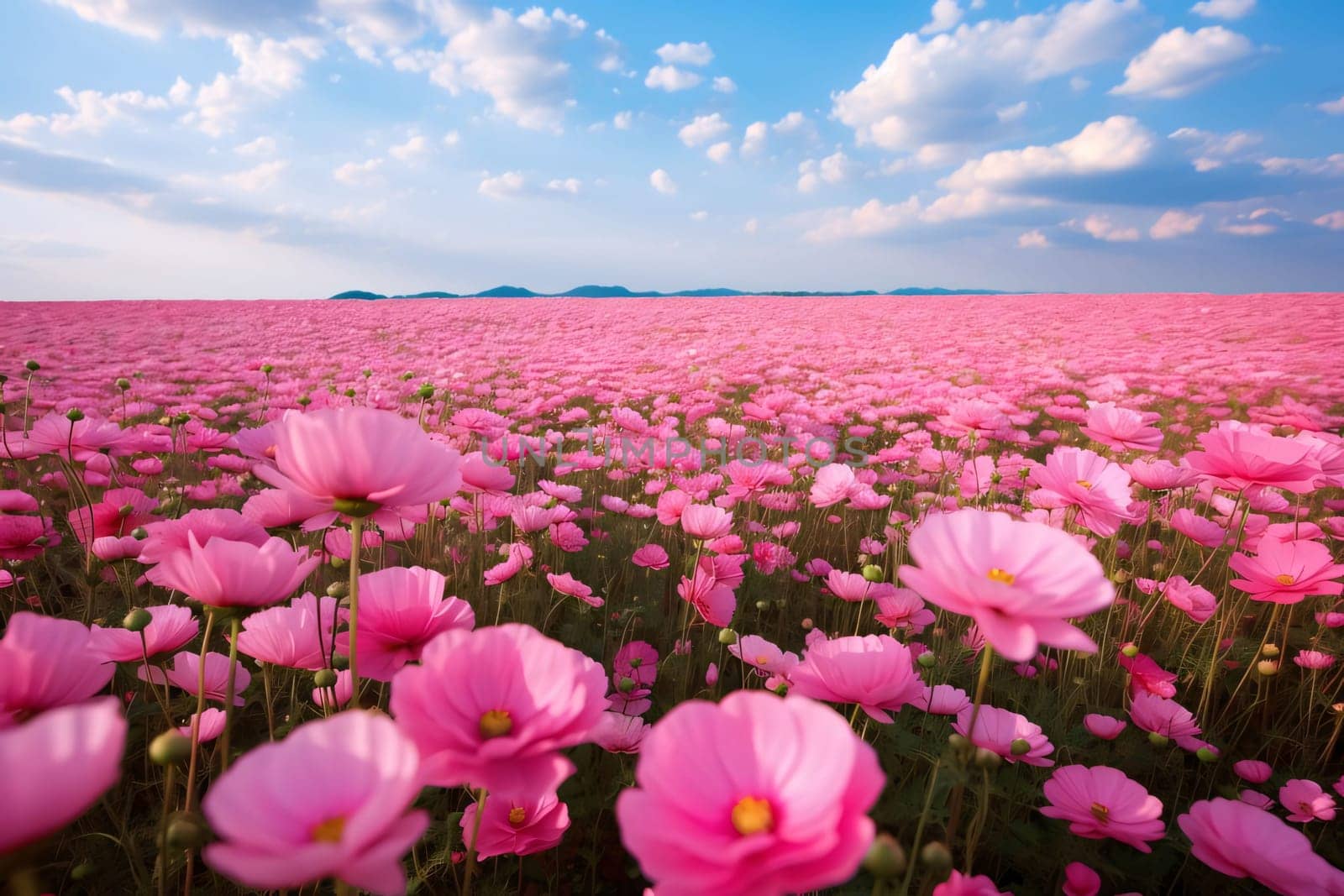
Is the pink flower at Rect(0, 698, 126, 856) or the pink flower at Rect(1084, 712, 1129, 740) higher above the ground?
the pink flower at Rect(0, 698, 126, 856)

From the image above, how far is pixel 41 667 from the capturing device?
23.8 inches

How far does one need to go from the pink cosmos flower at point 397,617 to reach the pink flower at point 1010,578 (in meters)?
0.54

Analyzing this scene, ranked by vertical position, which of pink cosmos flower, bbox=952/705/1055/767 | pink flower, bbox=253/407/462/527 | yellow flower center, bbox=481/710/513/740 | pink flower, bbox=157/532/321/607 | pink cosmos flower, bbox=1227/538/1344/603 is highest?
pink flower, bbox=253/407/462/527

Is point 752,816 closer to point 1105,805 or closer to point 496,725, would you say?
point 496,725

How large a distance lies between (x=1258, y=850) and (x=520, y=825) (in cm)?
113

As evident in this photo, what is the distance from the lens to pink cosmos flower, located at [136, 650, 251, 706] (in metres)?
1.01

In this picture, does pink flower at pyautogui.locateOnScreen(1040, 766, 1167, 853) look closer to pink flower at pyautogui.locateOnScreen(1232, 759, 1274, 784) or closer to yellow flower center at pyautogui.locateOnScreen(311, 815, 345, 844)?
pink flower at pyautogui.locateOnScreen(1232, 759, 1274, 784)

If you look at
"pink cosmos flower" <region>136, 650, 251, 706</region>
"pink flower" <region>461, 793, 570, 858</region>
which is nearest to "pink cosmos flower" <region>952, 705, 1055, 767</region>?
"pink flower" <region>461, 793, 570, 858</region>

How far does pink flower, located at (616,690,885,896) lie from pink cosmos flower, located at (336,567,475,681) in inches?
14.5

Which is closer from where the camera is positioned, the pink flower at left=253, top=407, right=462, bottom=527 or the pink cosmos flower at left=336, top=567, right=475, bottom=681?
the pink flower at left=253, top=407, right=462, bottom=527

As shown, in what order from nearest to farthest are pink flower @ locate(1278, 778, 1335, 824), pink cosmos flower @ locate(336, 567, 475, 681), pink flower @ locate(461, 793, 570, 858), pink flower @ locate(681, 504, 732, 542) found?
pink cosmos flower @ locate(336, 567, 475, 681), pink flower @ locate(461, 793, 570, 858), pink flower @ locate(1278, 778, 1335, 824), pink flower @ locate(681, 504, 732, 542)

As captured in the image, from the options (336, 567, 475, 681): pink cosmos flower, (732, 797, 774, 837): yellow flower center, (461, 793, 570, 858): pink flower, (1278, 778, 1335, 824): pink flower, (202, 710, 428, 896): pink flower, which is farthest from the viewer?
(1278, 778, 1335, 824): pink flower

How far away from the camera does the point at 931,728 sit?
4.57ft

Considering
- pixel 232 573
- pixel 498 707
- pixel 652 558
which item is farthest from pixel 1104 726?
pixel 232 573
